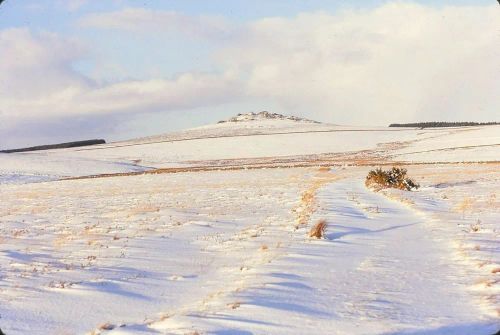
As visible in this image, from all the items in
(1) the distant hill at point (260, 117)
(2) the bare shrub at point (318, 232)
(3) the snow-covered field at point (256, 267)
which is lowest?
(3) the snow-covered field at point (256, 267)

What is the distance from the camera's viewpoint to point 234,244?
1411 centimetres

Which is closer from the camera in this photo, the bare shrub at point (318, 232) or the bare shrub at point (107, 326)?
the bare shrub at point (107, 326)

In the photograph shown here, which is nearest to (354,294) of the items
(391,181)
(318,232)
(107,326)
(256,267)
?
(256,267)

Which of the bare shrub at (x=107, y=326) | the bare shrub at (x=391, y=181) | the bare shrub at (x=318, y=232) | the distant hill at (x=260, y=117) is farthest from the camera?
the distant hill at (x=260, y=117)

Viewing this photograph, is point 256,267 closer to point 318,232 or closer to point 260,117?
point 318,232

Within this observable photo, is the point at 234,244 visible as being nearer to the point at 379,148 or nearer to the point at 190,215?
the point at 190,215

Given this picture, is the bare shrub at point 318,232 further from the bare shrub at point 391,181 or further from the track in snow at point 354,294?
the bare shrub at point 391,181

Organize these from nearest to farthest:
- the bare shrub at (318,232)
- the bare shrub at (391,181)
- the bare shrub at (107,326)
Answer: the bare shrub at (107,326) < the bare shrub at (318,232) < the bare shrub at (391,181)

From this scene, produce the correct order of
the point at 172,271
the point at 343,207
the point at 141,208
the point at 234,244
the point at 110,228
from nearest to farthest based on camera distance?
the point at 172,271 < the point at 234,244 < the point at 110,228 < the point at 343,207 < the point at 141,208

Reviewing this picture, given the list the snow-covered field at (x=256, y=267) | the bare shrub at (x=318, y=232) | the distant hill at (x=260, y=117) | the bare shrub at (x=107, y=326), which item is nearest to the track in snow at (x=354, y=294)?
the snow-covered field at (x=256, y=267)

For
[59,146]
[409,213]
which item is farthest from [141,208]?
[59,146]

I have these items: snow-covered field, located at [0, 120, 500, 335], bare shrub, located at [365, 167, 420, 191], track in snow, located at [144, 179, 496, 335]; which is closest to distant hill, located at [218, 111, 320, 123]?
bare shrub, located at [365, 167, 420, 191]

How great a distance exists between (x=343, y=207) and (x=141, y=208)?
8455 millimetres

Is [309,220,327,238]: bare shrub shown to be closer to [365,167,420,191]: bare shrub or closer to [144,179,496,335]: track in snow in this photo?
[144,179,496,335]: track in snow
